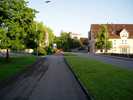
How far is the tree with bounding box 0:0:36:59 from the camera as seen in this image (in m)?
36.2

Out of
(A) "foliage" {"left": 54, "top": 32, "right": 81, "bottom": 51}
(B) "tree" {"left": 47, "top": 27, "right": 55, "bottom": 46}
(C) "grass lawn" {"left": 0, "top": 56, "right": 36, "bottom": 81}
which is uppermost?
(B) "tree" {"left": 47, "top": 27, "right": 55, "bottom": 46}

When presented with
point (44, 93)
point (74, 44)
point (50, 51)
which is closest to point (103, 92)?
point (44, 93)

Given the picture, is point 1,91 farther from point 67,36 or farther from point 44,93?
point 67,36

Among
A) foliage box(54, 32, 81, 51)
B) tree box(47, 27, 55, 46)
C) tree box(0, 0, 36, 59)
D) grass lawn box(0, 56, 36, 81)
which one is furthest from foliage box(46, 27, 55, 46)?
grass lawn box(0, 56, 36, 81)

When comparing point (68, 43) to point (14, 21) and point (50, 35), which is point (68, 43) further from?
point (14, 21)

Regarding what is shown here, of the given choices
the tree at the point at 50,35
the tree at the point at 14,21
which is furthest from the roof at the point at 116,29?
the tree at the point at 14,21

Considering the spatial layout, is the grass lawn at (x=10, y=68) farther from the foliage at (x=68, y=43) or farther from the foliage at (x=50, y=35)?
the foliage at (x=50, y=35)

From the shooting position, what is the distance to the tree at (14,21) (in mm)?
36250

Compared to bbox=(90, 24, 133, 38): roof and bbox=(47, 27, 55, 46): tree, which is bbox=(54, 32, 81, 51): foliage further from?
bbox=(90, 24, 133, 38): roof

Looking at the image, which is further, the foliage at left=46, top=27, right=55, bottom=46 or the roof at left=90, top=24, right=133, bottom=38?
the foliage at left=46, top=27, right=55, bottom=46

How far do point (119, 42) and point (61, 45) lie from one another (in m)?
55.4

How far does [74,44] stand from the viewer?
162 meters

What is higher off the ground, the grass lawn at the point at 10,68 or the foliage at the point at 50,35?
the foliage at the point at 50,35

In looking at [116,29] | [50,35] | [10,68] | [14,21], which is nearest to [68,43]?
[50,35]
